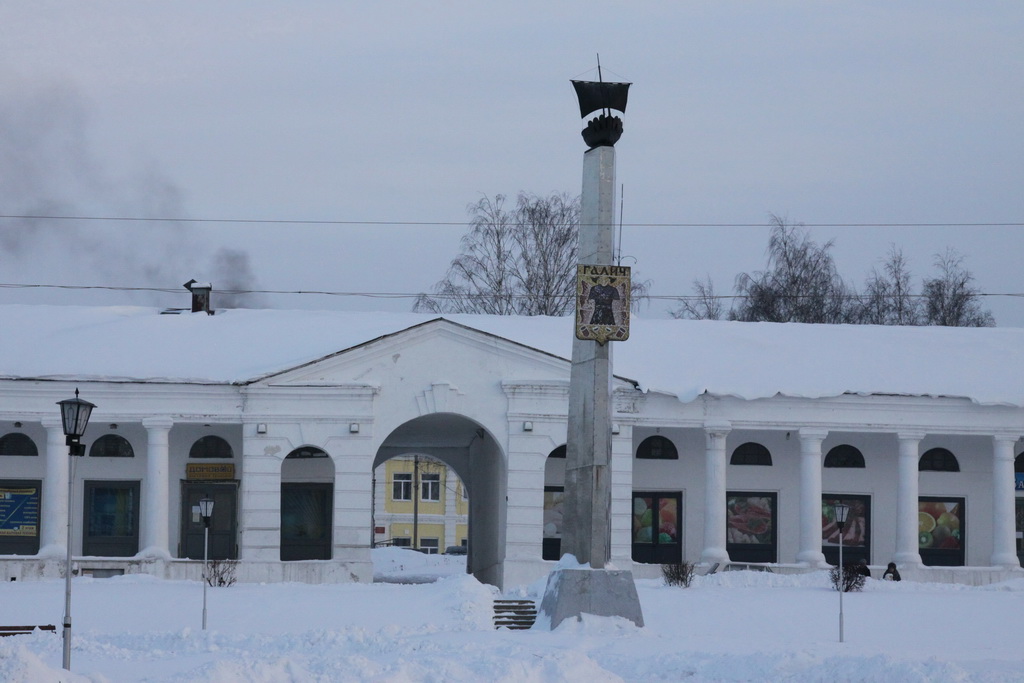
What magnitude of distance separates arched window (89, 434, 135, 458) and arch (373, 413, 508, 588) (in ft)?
18.9

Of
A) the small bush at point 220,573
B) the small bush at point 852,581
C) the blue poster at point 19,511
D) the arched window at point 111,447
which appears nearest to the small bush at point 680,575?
the small bush at point 852,581

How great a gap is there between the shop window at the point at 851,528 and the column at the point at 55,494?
17492 millimetres

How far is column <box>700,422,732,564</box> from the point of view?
107 ft

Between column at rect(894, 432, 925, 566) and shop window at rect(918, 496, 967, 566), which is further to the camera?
shop window at rect(918, 496, 967, 566)

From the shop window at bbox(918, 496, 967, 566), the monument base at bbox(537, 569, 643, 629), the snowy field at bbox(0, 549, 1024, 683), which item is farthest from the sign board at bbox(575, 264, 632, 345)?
the shop window at bbox(918, 496, 967, 566)

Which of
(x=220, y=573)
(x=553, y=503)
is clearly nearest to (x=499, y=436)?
(x=553, y=503)

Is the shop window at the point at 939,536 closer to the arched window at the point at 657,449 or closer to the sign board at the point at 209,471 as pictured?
the arched window at the point at 657,449

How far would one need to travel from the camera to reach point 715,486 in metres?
32.7

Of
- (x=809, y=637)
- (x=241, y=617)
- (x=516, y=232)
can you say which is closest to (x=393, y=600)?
(x=241, y=617)

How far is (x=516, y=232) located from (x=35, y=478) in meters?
22.9

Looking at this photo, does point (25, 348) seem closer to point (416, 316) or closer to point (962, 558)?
point (416, 316)

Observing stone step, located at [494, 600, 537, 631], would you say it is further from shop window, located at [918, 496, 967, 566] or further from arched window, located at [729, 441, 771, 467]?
shop window, located at [918, 496, 967, 566]

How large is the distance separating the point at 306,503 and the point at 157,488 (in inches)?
149

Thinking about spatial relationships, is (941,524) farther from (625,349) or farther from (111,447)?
(111,447)
